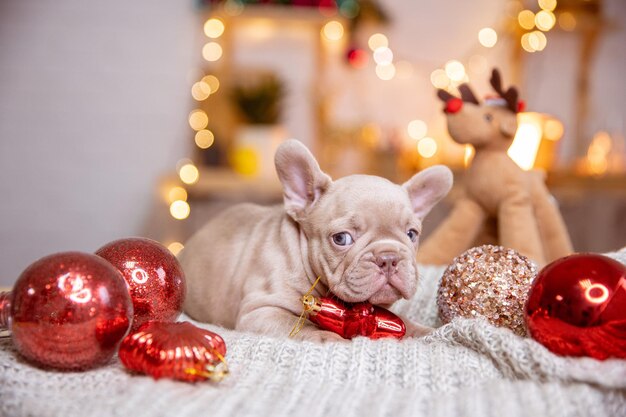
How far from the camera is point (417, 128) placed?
3832 millimetres

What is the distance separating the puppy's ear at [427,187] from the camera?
1.20m

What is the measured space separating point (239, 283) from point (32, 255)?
112 inches

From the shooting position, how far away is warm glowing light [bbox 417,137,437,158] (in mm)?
3648

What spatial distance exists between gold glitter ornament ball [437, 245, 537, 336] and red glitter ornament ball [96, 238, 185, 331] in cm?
46

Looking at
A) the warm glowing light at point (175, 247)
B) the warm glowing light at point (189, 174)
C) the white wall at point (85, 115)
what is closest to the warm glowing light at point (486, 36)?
the white wall at point (85, 115)

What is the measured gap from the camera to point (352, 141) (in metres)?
3.78

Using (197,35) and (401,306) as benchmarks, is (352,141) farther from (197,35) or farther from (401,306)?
(401,306)

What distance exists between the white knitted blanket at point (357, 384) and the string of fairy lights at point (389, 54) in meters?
2.83

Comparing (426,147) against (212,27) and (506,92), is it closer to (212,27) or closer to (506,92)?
(212,27)

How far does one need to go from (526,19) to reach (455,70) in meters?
0.48

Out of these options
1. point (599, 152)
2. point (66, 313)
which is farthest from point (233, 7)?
point (66, 313)

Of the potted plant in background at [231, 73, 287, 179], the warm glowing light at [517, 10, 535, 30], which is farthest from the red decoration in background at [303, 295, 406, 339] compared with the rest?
the warm glowing light at [517, 10, 535, 30]

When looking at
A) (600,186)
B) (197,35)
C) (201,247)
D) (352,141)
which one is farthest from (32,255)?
(600,186)

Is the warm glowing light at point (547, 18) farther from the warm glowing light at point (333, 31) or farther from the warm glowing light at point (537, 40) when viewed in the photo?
the warm glowing light at point (333, 31)
